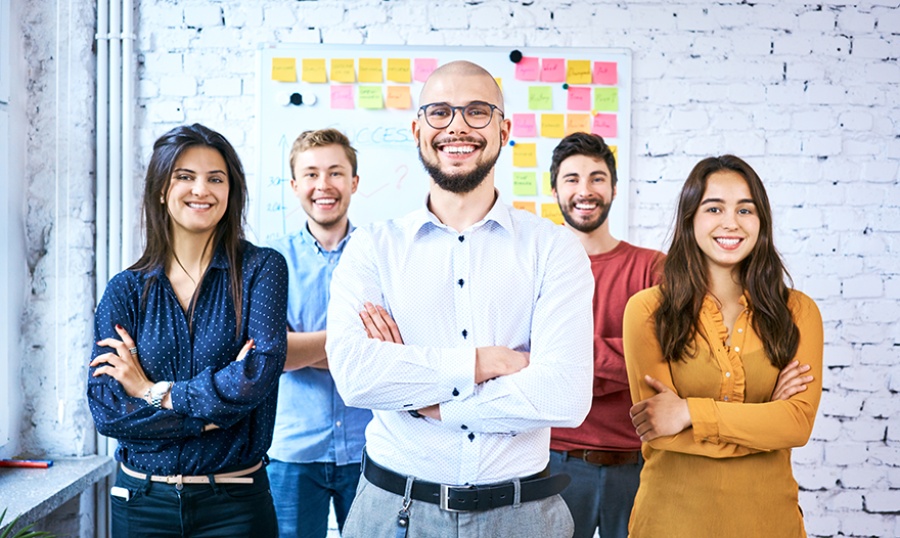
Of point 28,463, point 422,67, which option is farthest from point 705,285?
point 28,463

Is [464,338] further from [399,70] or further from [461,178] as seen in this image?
[399,70]

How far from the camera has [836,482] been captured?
3324 millimetres

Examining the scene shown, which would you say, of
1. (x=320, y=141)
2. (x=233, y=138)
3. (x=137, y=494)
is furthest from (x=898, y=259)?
(x=137, y=494)

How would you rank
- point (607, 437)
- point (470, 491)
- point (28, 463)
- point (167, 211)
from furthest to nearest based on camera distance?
point (28, 463) < point (607, 437) < point (167, 211) < point (470, 491)

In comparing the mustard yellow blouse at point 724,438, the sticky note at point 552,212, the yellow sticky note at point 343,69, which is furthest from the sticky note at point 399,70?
the mustard yellow blouse at point 724,438

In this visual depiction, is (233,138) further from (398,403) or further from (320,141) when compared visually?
(398,403)

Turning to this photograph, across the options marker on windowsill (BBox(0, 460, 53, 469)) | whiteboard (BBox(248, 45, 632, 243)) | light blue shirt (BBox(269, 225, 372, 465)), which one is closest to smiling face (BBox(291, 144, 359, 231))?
light blue shirt (BBox(269, 225, 372, 465))

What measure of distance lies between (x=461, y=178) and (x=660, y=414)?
797 millimetres

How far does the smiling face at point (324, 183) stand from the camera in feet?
8.70

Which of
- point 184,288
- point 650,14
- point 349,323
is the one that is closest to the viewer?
point 349,323

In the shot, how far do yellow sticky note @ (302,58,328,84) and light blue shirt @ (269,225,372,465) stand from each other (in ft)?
3.10

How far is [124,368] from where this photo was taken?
6.55ft

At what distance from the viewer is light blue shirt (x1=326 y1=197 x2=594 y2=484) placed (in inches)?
68.6

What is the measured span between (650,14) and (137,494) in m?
2.63
